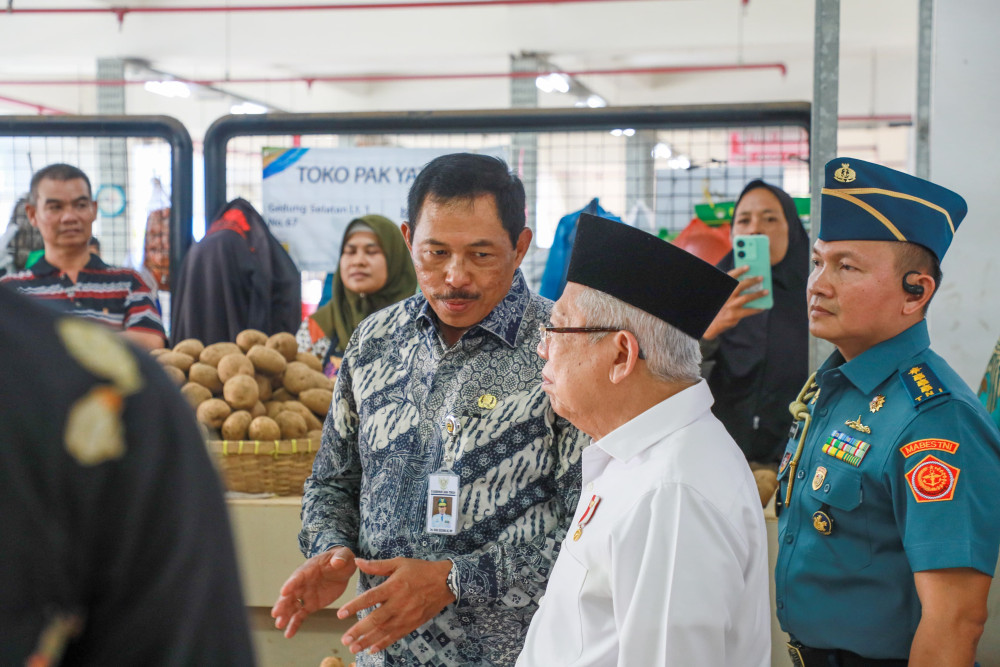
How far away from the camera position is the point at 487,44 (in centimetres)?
1130

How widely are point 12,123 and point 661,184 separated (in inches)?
121

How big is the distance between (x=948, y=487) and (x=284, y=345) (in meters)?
2.28

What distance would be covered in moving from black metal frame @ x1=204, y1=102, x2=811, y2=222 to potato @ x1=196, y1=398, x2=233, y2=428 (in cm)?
120

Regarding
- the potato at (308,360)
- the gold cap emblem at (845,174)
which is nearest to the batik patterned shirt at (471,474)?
the gold cap emblem at (845,174)

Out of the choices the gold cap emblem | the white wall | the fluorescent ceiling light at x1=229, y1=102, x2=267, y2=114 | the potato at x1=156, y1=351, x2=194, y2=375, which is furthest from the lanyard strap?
the fluorescent ceiling light at x1=229, y1=102, x2=267, y2=114

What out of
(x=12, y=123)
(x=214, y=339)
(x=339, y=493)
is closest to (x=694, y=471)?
(x=339, y=493)

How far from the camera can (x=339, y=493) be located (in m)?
1.94

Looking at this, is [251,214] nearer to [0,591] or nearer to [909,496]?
[909,496]

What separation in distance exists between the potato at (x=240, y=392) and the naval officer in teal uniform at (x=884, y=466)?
5.56 ft

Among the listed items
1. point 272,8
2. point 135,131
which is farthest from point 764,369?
point 272,8

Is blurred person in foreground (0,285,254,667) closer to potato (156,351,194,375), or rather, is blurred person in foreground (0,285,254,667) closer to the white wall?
the white wall

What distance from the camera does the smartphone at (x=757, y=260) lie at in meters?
2.74

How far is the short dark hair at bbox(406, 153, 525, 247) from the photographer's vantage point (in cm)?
182

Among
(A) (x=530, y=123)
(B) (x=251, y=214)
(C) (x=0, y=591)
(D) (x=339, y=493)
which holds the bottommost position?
(D) (x=339, y=493)
